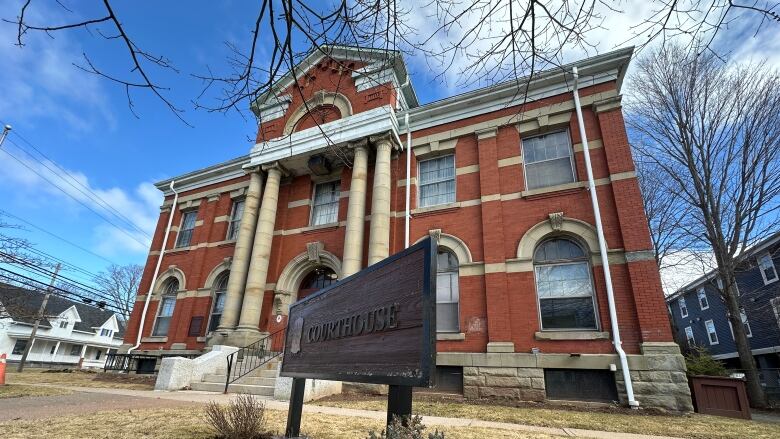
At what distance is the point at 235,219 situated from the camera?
1842cm

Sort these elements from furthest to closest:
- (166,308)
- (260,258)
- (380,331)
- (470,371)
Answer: (166,308) → (260,258) → (470,371) → (380,331)

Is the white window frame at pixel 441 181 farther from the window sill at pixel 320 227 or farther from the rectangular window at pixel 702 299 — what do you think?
the rectangular window at pixel 702 299

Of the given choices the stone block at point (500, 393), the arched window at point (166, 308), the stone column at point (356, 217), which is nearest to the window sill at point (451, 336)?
the stone block at point (500, 393)

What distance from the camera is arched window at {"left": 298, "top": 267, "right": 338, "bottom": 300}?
1470 centimetres

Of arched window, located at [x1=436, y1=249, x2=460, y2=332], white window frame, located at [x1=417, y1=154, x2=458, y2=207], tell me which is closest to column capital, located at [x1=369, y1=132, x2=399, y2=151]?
white window frame, located at [x1=417, y1=154, x2=458, y2=207]

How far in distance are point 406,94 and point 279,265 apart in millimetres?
9017

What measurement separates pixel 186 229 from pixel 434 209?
13673 millimetres

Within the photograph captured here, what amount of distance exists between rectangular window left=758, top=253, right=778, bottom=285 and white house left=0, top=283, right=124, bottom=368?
56266 millimetres

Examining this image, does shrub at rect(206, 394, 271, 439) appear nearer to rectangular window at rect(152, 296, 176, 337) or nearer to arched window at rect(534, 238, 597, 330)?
arched window at rect(534, 238, 597, 330)

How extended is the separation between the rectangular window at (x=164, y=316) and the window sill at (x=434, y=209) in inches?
487

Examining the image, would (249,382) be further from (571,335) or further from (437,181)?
(437,181)

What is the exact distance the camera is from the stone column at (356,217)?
41.1 ft

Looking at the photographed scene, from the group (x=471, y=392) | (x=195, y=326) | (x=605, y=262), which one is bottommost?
(x=471, y=392)

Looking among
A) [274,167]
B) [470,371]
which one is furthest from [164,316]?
[470,371]
